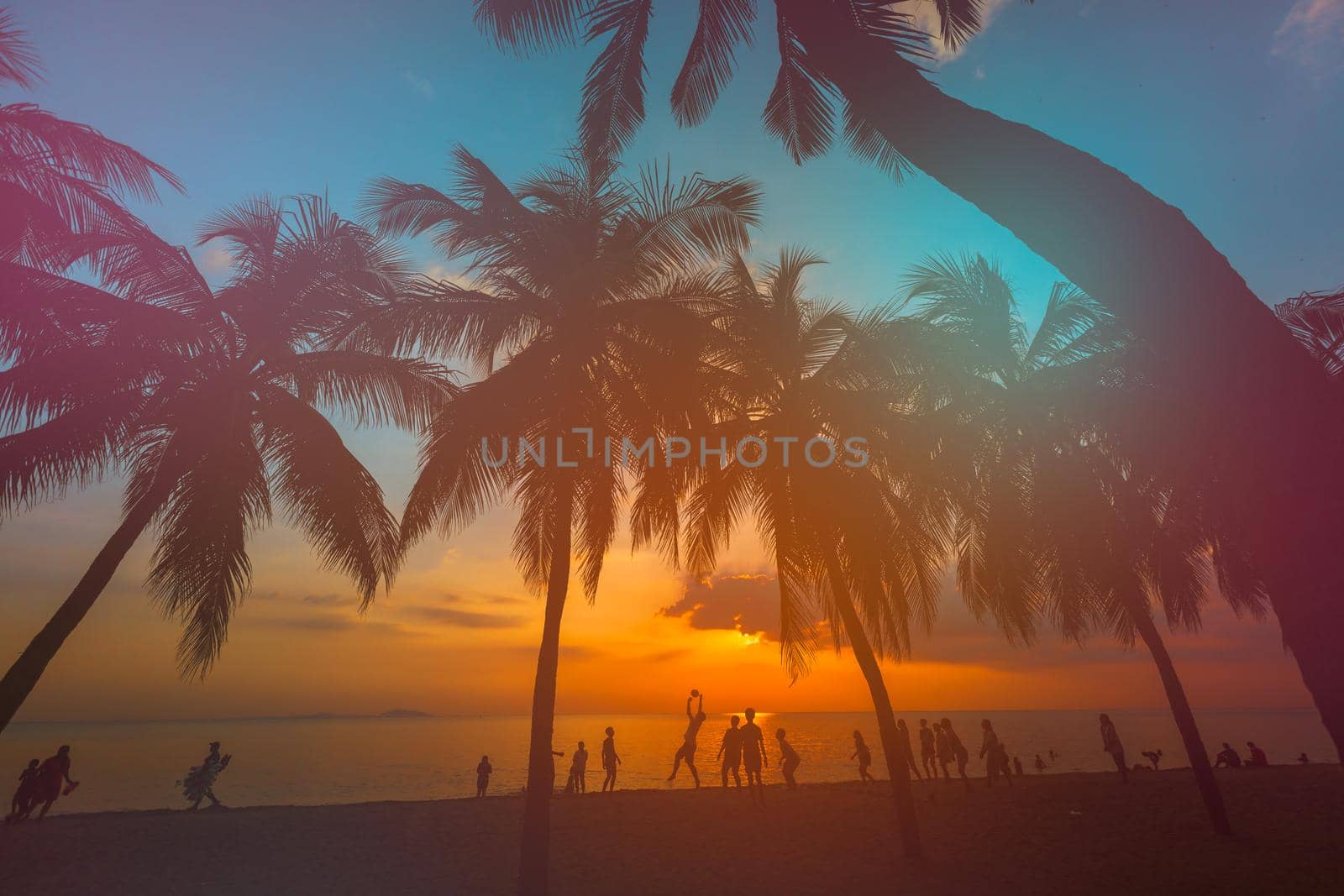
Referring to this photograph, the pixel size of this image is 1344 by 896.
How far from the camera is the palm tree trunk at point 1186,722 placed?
→ 496 inches

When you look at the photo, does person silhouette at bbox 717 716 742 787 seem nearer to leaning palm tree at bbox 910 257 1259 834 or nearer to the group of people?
leaning palm tree at bbox 910 257 1259 834

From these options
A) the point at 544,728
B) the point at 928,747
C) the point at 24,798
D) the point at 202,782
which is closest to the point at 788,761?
the point at 928,747

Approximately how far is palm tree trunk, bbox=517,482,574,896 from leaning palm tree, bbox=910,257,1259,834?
30.5 feet

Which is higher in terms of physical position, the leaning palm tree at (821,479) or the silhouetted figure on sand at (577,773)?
the leaning palm tree at (821,479)

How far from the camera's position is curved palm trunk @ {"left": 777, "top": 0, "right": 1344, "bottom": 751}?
7.43 ft

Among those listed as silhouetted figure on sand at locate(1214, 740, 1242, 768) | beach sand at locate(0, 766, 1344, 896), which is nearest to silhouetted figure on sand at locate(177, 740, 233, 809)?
beach sand at locate(0, 766, 1344, 896)

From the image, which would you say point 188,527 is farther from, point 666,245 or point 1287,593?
point 1287,593

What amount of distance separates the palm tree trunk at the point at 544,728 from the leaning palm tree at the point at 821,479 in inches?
126

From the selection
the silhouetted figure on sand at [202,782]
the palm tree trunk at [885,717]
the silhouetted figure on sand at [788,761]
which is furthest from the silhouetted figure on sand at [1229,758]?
the silhouetted figure on sand at [202,782]

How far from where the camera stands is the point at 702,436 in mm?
11617

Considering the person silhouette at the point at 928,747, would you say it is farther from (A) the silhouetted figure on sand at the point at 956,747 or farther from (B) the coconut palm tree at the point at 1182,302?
(B) the coconut palm tree at the point at 1182,302

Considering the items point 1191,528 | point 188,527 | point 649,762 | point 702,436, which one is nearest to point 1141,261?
point 702,436

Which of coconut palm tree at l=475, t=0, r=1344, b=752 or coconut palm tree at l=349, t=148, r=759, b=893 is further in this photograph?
coconut palm tree at l=349, t=148, r=759, b=893

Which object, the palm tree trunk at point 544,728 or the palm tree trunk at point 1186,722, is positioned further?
the palm tree trunk at point 1186,722
